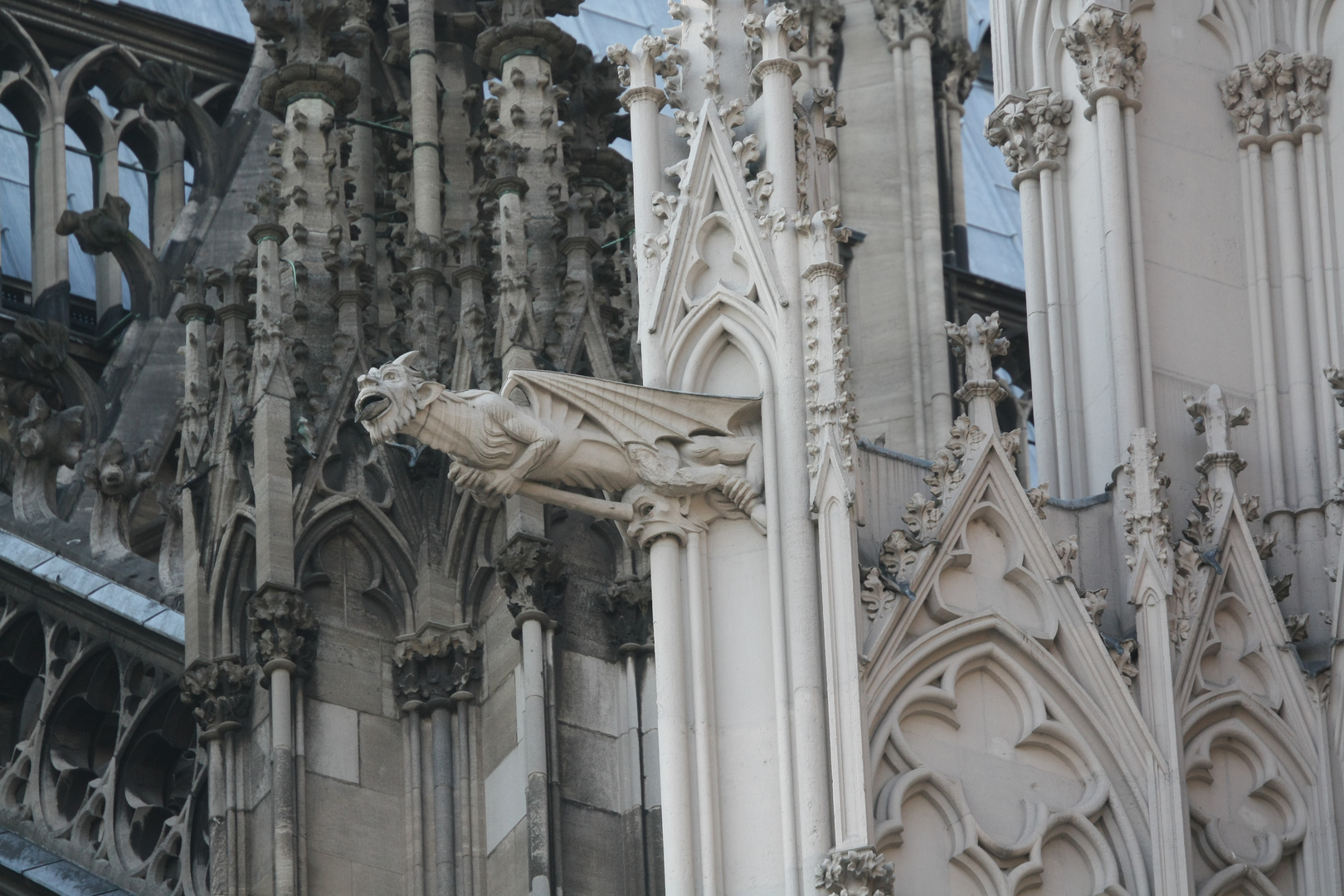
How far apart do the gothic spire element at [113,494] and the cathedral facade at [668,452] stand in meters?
0.05

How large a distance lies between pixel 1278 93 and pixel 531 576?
5852 mm

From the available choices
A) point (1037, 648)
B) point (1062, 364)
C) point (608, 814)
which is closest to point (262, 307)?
point (608, 814)

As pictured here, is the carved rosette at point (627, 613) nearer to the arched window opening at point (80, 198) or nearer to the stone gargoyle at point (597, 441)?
the stone gargoyle at point (597, 441)

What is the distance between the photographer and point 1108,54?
779 inches

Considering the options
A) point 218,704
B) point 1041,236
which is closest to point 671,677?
point 1041,236

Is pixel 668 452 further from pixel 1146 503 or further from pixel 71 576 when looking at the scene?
pixel 71 576

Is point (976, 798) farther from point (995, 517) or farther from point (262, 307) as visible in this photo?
point (262, 307)

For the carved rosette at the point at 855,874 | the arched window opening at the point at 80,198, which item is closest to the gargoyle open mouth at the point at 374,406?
the carved rosette at the point at 855,874

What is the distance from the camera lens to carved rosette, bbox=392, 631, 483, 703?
24.3 m

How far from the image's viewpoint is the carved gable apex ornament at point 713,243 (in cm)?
1762

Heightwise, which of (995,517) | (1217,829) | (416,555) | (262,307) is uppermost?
(262,307)

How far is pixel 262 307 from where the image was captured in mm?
25594

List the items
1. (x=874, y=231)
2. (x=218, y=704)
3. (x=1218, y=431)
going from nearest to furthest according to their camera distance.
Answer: (x=1218, y=431) → (x=218, y=704) → (x=874, y=231)

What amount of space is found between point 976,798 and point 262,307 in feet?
30.4
